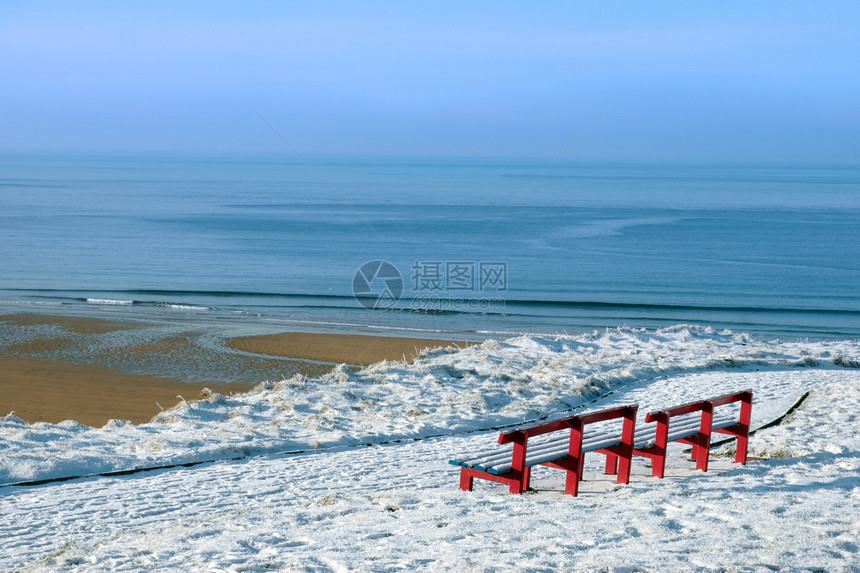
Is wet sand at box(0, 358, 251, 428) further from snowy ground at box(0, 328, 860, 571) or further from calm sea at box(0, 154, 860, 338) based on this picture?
calm sea at box(0, 154, 860, 338)

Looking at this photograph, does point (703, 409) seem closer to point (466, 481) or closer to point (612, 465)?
point (612, 465)

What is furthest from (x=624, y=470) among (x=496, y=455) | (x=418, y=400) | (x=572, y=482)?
(x=418, y=400)

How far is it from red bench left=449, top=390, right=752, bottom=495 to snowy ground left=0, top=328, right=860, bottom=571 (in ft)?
0.68

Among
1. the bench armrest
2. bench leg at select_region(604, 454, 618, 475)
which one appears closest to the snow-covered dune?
bench leg at select_region(604, 454, 618, 475)

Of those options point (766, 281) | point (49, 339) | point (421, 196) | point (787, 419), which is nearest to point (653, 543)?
point (787, 419)

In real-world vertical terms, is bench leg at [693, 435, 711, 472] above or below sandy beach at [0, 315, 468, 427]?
above

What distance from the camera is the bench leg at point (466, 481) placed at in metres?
7.41

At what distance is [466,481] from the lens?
747cm

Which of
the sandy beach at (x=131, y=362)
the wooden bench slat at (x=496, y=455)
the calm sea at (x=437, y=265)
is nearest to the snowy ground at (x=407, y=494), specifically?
the wooden bench slat at (x=496, y=455)

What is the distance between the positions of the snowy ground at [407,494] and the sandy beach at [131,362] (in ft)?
9.87

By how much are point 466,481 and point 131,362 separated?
12674mm

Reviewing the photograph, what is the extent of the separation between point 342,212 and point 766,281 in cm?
4260

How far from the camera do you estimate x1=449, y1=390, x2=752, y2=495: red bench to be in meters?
7.02

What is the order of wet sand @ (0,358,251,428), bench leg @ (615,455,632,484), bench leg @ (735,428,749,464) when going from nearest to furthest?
bench leg @ (615,455,632,484) < bench leg @ (735,428,749,464) < wet sand @ (0,358,251,428)
